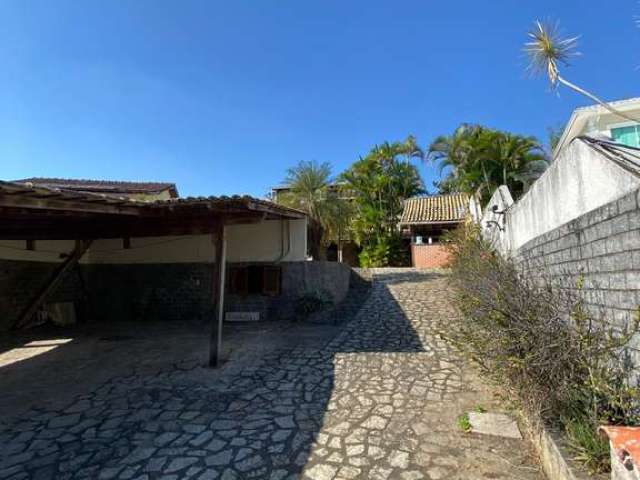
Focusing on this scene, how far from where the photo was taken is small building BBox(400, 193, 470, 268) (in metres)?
18.9

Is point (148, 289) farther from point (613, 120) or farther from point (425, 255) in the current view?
point (613, 120)

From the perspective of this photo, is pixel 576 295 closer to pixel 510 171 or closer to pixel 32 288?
pixel 32 288

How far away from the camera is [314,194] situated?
16156 millimetres

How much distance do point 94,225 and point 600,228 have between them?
9232 mm

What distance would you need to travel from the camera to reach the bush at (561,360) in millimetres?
2432

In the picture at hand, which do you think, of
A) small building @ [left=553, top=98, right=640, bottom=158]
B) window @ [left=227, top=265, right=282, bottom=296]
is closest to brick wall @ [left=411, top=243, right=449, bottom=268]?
small building @ [left=553, top=98, right=640, bottom=158]

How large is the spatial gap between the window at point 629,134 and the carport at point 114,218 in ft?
35.3

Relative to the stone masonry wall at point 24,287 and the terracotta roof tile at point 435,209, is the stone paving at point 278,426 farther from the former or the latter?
the terracotta roof tile at point 435,209

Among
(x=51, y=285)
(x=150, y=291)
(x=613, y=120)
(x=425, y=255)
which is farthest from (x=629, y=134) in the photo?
(x=51, y=285)

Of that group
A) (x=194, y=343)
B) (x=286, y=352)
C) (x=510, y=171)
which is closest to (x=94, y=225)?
(x=194, y=343)

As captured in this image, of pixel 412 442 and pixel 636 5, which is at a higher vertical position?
pixel 636 5

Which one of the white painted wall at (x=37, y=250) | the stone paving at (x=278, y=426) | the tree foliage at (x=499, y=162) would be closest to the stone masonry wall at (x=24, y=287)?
the white painted wall at (x=37, y=250)

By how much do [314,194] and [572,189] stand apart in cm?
1297

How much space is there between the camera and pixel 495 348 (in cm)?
348
